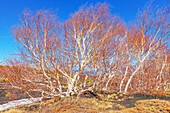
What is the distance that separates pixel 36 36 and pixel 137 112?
4374 millimetres

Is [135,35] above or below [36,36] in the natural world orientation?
above

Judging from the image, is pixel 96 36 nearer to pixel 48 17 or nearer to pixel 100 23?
pixel 100 23

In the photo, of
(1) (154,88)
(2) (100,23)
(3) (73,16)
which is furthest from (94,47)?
Result: (1) (154,88)

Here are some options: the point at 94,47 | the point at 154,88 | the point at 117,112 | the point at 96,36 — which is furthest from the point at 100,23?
the point at 154,88

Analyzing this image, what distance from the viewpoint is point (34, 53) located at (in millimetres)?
5395

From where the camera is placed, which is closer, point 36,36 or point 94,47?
point 36,36

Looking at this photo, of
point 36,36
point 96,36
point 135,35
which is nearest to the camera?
point 36,36

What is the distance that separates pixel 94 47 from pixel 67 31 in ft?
4.77

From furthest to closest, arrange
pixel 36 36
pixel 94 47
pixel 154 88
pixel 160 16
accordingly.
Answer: pixel 154 88 < pixel 160 16 < pixel 94 47 < pixel 36 36

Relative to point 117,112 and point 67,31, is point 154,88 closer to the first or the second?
point 117,112

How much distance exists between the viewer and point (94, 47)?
5.88 meters

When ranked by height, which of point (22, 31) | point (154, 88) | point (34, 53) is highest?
point (22, 31)

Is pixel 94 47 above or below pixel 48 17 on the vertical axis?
below

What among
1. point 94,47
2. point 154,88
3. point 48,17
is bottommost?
point 154,88
